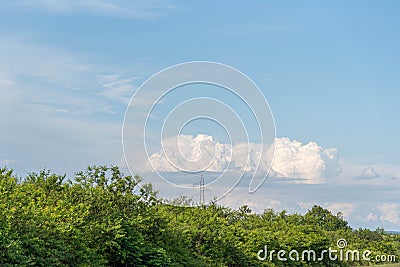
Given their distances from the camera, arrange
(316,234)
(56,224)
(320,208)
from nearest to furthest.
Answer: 1. (56,224)
2. (316,234)
3. (320,208)

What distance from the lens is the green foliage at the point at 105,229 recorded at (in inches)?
665

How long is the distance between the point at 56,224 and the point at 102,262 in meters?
2.73

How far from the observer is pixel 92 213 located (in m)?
21.7

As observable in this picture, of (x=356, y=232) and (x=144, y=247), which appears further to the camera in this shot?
(x=356, y=232)

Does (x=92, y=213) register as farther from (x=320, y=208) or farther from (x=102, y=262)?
(x=320, y=208)

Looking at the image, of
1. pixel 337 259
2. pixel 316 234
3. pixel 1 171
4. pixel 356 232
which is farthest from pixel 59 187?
pixel 356 232

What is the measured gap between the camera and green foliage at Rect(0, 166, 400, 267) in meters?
16.9

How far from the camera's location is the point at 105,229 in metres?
21.3

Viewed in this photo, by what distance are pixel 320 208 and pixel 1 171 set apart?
6468 cm

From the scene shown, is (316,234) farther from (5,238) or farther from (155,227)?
(5,238)

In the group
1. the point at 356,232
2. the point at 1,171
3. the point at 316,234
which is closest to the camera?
the point at 1,171

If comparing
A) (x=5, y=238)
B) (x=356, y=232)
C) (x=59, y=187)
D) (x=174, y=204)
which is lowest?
(x=5, y=238)

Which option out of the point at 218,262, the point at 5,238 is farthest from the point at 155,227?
the point at 5,238

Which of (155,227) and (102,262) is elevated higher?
(155,227)
